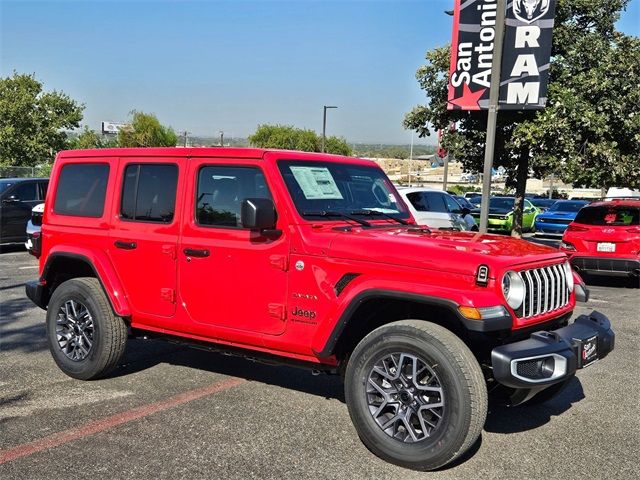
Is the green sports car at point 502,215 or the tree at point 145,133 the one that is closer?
the green sports car at point 502,215

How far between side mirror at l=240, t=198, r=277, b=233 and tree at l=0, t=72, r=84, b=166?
3404 cm

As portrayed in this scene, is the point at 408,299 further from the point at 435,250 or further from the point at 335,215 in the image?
the point at 335,215

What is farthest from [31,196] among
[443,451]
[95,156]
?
[443,451]

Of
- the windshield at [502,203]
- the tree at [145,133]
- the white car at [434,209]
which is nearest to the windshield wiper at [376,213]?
the white car at [434,209]

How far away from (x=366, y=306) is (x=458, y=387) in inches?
31.2

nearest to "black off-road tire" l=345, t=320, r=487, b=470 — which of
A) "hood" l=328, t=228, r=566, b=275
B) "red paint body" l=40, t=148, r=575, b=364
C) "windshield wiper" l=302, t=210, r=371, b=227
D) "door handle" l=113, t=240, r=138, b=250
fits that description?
"red paint body" l=40, t=148, r=575, b=364

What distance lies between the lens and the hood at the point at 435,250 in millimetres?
3635

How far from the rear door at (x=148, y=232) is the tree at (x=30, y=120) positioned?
32676mm

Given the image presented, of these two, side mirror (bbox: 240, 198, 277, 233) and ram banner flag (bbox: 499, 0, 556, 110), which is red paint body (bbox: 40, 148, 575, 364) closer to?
side mirror (bbox: 240, 198, 277, 233)

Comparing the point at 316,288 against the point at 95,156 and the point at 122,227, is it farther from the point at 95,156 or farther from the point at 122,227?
the point at 95,156

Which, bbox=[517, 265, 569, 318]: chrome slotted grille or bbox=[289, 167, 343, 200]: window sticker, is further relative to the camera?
bbox=[289, 167, 343, 200]: window sticker

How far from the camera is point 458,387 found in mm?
3500

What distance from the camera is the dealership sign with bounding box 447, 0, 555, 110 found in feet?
35.1

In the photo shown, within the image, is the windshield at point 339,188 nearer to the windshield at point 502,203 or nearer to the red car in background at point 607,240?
the red car in background at point 607,240
